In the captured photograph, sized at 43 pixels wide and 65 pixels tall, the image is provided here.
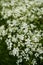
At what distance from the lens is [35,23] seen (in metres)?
8.12

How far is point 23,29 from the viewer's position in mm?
7980

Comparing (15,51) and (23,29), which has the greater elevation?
(23,29)

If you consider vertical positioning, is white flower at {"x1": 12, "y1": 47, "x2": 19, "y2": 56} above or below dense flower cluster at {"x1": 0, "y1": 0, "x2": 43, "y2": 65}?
below

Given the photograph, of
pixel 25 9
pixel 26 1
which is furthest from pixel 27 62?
pixel 26 1

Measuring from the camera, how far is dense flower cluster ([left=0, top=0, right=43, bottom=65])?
24.4 feet

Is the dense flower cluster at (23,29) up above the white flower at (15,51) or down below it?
above

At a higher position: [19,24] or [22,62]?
[19,24]

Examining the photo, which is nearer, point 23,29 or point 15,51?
point 15,51

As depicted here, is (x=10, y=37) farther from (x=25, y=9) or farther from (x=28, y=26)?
(x=25, y=9)

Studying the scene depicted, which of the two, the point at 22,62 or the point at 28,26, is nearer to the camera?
the point at 22,62

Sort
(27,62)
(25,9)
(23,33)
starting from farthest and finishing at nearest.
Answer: (25,9) → (23,33) → (27,62)

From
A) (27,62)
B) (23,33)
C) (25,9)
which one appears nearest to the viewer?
(27,62)

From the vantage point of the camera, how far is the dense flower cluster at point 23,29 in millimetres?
7441

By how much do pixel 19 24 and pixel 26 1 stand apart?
1324 millimetres
